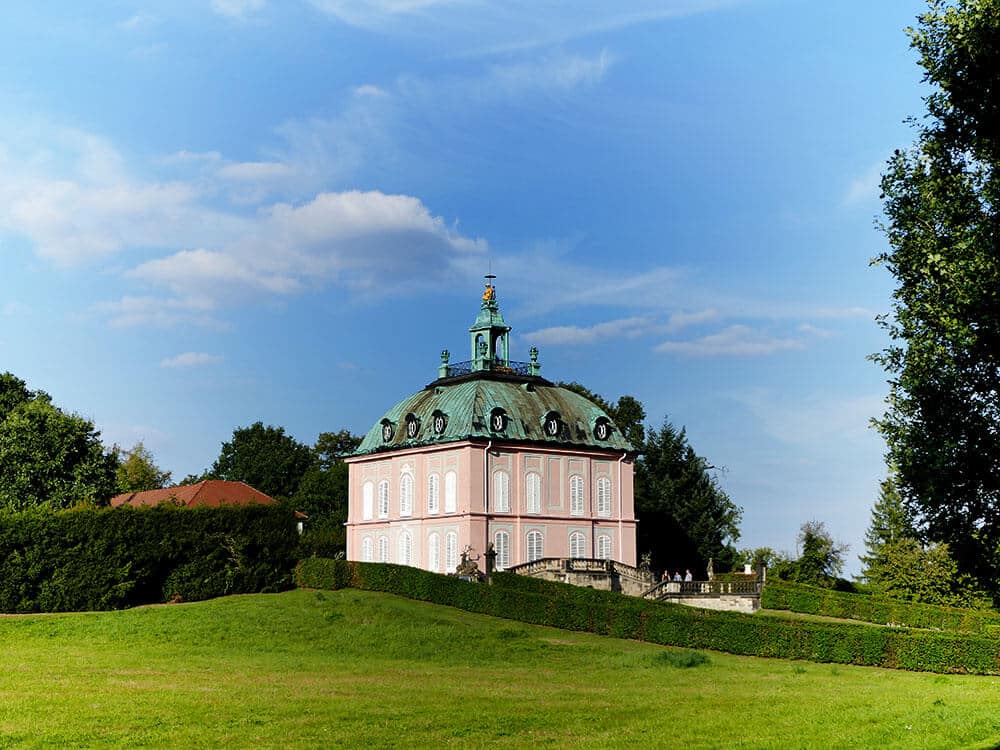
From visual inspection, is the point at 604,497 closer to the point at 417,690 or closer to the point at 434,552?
the point at 434,552

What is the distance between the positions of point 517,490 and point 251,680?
35.5 meters

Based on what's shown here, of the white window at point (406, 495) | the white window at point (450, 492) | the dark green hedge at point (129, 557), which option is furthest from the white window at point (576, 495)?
the dark green hedge at point (129, 557)

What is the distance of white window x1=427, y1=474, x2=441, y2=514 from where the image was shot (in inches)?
2381

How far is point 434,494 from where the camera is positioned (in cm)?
6075

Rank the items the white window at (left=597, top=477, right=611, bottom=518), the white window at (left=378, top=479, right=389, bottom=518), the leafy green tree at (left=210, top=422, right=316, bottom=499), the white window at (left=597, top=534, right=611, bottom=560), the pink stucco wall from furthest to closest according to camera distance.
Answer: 1. the leafy green tree at (left=210, top=422, right=316, bottom=499)
2. the white window at (left=378, top=479, right=389, bottom=518)
3. the white window at (left=597, top=477, right=611, bottom=518)
4. the white window at (left=597, top=534, right=611, bottom=560)
5. the pink stucco wall

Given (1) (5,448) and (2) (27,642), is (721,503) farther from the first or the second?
(2) (27,642)

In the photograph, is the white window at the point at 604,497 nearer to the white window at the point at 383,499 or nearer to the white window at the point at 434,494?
the white window at the point at 434,494

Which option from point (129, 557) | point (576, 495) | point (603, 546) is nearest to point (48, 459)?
point (129, 557)

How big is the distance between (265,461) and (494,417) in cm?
4250

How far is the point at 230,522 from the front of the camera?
151 feet

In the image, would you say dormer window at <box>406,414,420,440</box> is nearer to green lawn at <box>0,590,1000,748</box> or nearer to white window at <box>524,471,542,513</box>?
white window at <box>524,471,542,513</box>

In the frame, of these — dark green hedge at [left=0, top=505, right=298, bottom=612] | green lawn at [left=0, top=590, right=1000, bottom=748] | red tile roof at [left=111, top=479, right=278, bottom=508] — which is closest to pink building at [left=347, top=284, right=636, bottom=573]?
dark green hedge at [left=0, top=505, right=298, bottom=612]

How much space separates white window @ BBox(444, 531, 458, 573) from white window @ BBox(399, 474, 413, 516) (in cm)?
343

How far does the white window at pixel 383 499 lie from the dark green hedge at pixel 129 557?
17.5 meters
